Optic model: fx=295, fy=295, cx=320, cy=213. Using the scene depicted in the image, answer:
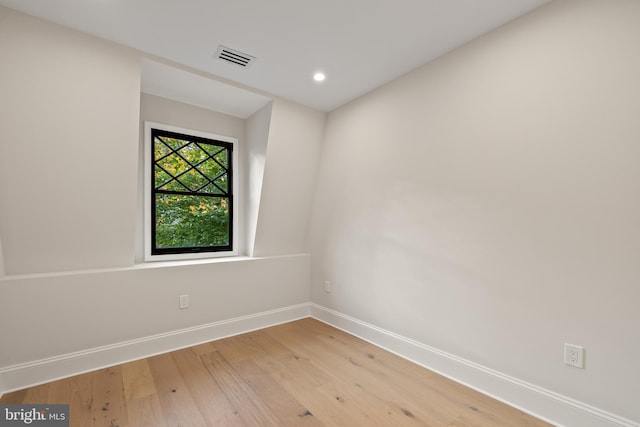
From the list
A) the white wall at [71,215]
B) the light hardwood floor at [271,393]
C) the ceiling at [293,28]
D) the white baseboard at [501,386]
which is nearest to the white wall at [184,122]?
the white wall at [71,215]

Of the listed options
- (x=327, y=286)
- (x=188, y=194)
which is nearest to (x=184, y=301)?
(x=188, y=194)

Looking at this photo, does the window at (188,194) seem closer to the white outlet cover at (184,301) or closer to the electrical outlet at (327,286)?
the white outlet cover at (184,301)

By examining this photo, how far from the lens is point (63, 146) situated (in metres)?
2.08

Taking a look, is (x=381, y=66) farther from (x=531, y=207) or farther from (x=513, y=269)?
(x=513, y=269)

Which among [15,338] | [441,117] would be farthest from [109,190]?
[441,117]

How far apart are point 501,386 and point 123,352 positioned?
2845 mm

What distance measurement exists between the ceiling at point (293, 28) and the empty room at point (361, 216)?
0.06 ft

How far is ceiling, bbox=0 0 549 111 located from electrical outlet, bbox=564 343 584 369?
2073 millimetres

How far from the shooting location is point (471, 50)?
7.21ft

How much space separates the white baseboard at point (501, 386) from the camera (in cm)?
162

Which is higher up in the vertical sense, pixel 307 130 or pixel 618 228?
pixel 307 130

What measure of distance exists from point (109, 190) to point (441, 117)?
268 cm

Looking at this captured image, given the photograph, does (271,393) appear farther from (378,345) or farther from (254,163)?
(254,163)

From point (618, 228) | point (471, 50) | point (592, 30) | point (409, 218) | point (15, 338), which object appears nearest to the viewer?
point (618, 228)
